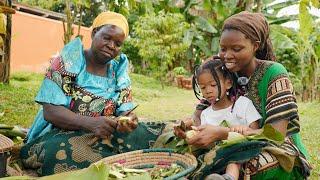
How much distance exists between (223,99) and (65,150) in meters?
0.92

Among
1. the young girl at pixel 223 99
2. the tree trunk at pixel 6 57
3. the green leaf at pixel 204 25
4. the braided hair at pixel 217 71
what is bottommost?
the young girl at pixel 223 99

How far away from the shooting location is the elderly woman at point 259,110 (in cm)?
204

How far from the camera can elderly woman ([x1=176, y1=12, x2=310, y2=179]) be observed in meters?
2.04

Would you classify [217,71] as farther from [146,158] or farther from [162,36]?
[162,36]

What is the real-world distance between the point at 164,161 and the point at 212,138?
1.07 feet

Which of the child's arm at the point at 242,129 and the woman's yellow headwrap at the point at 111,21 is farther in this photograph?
the woman's yellow headwrap at the point at 111,21

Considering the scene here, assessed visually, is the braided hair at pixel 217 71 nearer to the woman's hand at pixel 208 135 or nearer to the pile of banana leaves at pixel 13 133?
the woman's hand at pixel 208 135

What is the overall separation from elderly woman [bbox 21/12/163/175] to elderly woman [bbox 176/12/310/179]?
23.5 inches

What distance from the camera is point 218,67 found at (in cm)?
229

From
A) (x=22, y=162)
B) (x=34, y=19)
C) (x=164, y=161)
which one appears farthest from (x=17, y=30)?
(x=164, y=161)

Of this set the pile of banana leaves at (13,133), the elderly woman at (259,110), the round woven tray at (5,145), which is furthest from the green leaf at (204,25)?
the round woven tray at (5,145)

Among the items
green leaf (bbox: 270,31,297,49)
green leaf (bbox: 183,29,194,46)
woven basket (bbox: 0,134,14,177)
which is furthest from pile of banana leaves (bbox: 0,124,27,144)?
green leaf (bbox: 183,29,194,46)

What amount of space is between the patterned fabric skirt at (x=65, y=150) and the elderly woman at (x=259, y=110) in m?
0.74

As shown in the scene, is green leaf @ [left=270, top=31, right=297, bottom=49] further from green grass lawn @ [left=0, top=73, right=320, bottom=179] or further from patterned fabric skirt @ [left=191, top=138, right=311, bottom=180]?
patterned fabric skirt @ [left=191, top=138, right=311, bottom=180]
